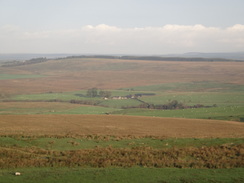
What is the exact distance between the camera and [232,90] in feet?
299

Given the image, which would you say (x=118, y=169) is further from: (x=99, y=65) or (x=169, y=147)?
(x=99, y=65)

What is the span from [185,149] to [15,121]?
17.9m

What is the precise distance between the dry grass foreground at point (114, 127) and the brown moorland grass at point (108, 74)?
57.6 m

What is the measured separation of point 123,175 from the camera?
15562 mm

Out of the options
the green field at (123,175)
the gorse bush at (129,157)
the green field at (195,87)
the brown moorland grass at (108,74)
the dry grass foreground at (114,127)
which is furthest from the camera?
the brown moorland grass at (108,74)

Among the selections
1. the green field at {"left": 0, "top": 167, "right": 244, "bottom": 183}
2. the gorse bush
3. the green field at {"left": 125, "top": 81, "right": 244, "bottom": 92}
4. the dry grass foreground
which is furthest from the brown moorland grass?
the green field at {"left": 0, "top": 167, "right": 244, "bottom": 183}

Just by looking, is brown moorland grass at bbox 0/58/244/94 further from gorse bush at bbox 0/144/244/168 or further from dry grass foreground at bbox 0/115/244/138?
gorse bush at bbox 0/144/244/168

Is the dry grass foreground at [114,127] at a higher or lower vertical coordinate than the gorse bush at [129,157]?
lower

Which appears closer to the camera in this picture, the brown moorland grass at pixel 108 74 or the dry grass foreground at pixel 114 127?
the dry grass foreground at pixel 114 127

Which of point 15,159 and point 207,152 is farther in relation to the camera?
point 207,152

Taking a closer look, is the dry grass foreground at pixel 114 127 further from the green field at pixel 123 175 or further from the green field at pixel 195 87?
the green field at pixel 195 87

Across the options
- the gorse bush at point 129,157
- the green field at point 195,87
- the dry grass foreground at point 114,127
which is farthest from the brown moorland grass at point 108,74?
the gorse bush at point 129,157

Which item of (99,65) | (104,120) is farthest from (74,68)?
(104,120)

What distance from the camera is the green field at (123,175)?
48.5 feet
